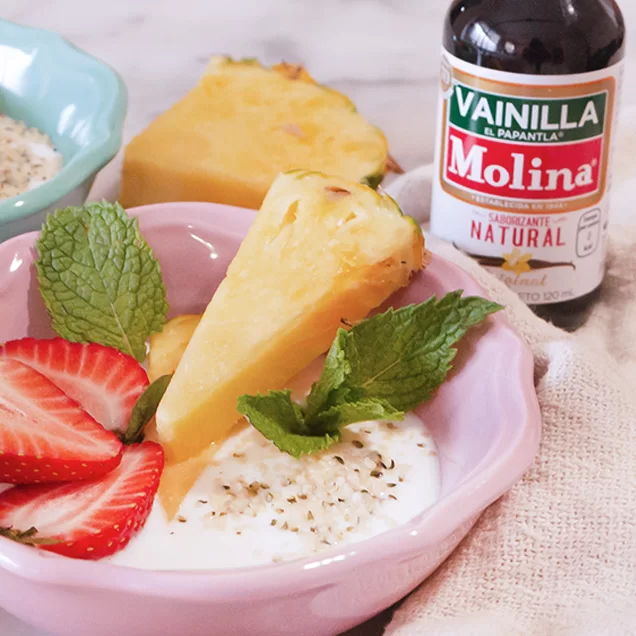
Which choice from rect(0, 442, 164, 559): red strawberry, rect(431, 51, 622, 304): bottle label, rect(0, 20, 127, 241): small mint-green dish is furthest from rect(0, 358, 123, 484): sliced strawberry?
rect(431, 51, 622, 304): bottle label

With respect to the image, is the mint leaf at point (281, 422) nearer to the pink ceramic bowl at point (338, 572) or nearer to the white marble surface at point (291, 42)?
the pink ceramic bowl at point (338, 572)

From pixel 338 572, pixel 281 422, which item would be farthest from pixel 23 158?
pixel 338 572

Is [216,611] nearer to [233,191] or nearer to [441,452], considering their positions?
[441,452]

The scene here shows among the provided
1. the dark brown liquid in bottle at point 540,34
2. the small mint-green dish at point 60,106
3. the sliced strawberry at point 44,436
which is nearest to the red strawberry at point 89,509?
the sliced strawberry at point 44,436

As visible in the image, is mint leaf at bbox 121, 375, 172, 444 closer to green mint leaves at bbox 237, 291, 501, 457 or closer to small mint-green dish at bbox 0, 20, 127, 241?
green mint leaves at bbox 237, 291, 501, 457

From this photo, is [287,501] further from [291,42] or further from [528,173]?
[291,42]

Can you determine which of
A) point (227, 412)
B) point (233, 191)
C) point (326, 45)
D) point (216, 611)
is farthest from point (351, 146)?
point (216, 611)
